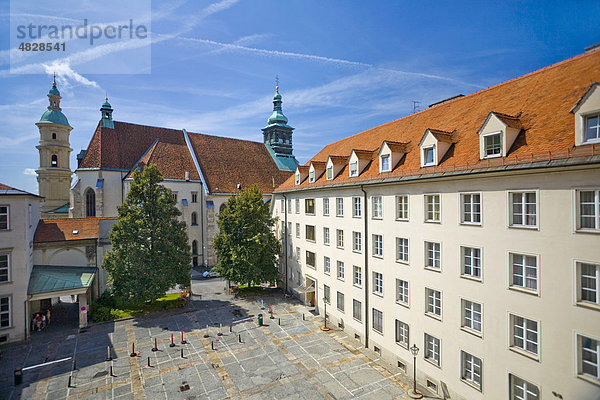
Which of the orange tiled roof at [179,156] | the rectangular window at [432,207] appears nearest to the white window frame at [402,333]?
the rectangular window at [432,207]

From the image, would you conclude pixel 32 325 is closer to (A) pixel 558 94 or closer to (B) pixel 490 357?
(B) pixel 490 357

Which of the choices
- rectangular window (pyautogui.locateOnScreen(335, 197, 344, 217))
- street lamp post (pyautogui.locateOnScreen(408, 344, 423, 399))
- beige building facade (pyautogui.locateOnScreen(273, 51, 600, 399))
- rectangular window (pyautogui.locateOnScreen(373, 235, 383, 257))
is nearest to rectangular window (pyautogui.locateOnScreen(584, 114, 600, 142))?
beige building facade (pyautogui.locateOnScreen(273, 51, 600, 399))

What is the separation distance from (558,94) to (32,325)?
4074cm

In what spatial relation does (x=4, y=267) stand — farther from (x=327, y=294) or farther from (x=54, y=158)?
(x=54, y=158)

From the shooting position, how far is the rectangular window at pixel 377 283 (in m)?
21.4

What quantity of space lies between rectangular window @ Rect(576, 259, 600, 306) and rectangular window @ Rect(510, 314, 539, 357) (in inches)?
84.9

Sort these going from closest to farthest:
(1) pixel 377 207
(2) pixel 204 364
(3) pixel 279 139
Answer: (2) pixel 204 364 < (1) pixel 377 207 < (3) pixel 279 139

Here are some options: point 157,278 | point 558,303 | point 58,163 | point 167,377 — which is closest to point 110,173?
point 58,163

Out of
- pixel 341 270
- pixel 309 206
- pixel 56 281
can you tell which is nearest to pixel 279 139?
pixel 309 206

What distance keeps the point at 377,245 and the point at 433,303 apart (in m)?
5.67

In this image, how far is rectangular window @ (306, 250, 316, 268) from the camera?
30.7 metres

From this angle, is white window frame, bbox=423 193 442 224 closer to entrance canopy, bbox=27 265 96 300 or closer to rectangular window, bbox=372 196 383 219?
rectangular window, bbox=372 196 383 219

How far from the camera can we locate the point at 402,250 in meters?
19.7

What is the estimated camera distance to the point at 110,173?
49406 millimetres
